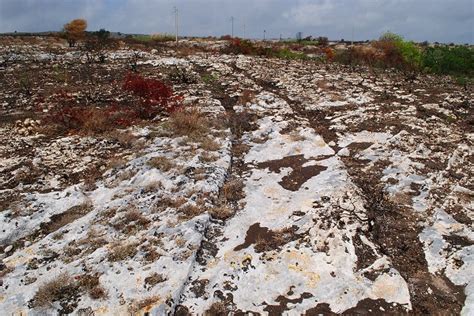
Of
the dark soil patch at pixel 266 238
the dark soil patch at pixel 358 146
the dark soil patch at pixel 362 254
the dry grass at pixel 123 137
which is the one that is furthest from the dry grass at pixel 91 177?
the dark soil patch at pixel 358 146

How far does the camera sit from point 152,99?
631 inches

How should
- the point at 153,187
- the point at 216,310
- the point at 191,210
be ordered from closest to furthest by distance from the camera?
the point at 216,310, the point at 191,210, the point at 153,187

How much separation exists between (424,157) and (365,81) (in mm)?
10148

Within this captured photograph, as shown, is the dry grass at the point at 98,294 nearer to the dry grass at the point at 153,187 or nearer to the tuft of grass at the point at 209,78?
the dry grass at the point at 153,187

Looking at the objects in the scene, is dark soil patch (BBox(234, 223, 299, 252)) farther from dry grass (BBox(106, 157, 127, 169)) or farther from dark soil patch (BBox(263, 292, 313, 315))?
dry grass (BBox(106, 157, 127, 169))

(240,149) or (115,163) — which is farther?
(240,149)

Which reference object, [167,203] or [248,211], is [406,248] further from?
[167,203]

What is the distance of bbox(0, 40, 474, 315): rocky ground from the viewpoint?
6.77 m

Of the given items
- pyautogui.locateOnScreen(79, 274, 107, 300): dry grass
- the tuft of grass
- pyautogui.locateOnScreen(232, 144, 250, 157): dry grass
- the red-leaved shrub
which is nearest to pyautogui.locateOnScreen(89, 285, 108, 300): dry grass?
pyautogui.locateOnScreen(79, 274, 107, 300): dry grass

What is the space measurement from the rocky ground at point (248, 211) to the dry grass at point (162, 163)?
0.05 metres

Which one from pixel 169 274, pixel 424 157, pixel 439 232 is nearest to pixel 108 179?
pixel 169 274

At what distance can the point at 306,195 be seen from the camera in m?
9.57

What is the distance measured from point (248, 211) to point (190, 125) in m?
5.41

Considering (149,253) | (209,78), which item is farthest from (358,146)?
(209,78)
